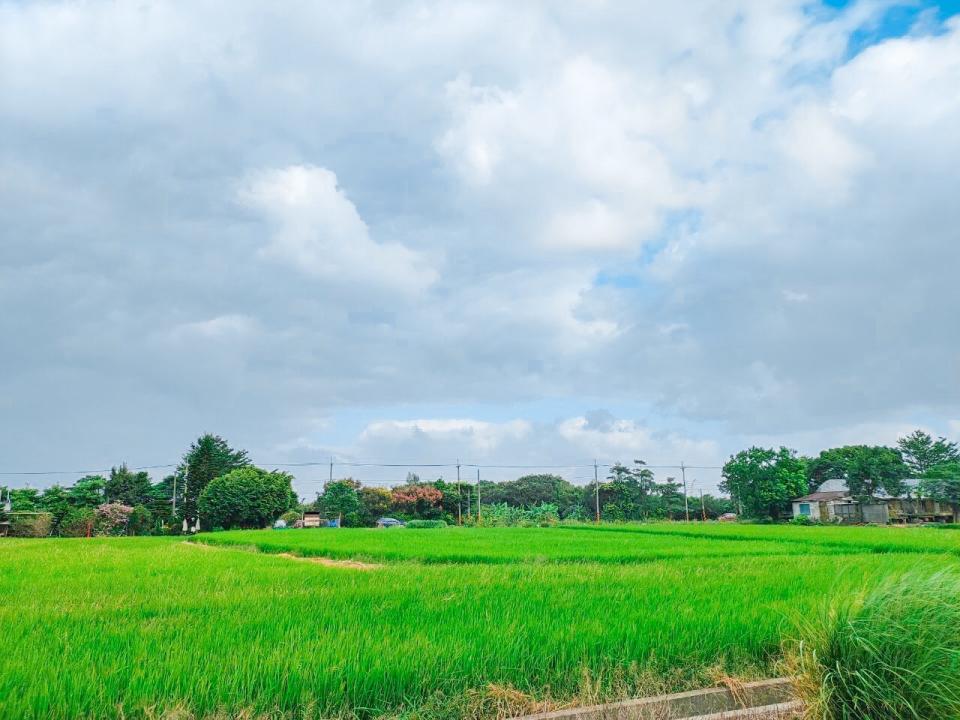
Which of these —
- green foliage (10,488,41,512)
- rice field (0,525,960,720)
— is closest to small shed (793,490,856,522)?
rice field (0,525,960,720)

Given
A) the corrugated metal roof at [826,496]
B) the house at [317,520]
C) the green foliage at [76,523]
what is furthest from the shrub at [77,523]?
the corrugated metal roof at [826,496]

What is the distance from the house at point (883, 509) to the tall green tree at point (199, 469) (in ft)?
119

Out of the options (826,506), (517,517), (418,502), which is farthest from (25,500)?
(826,506)

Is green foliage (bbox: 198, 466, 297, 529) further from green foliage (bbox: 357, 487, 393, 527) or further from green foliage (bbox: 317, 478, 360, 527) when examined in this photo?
green foliage (bbox: 357, 487, 393, 527)

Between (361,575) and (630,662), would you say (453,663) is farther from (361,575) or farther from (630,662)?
(361,575)

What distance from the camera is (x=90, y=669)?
11.0 ft

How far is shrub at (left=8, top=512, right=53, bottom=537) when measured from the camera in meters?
30.9

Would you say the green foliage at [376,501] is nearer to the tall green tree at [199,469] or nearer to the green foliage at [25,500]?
the tall green tree at [199,469]

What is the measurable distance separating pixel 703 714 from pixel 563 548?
37.8ft

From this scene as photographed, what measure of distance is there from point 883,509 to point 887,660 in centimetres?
4156

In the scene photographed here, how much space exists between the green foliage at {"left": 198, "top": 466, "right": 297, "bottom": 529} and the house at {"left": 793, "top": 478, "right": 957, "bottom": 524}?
102ft

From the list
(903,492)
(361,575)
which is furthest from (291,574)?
(903,492)

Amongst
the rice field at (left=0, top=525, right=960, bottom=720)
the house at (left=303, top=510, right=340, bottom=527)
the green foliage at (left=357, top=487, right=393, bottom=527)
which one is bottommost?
the house at (left=303, top=510, right=340, bottom=527)

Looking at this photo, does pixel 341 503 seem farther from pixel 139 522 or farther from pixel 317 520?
pixel 139 522
